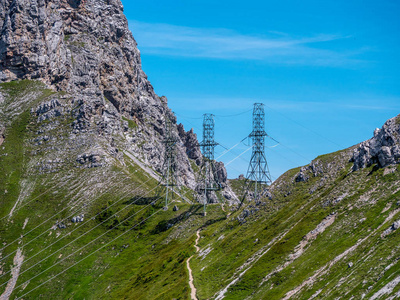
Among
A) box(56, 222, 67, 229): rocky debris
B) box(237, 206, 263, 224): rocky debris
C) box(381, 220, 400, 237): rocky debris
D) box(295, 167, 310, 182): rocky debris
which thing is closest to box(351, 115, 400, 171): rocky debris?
box(295, 167, 310, 182): rocky debris

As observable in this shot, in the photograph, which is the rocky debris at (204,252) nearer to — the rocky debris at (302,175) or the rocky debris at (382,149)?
the rocky debris at (302,175)

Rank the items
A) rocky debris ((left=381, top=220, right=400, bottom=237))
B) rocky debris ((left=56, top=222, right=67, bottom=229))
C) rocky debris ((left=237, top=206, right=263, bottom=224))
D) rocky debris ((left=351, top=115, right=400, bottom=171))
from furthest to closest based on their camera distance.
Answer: rocky debris ((left=56, top=222, right=67, bottom=229))
rocky debris ((left=237, top=206, right=263, bottom=224))
rocky debris ((left=351, top=115, right=400, bottom=171))
rocky debris ((left=381, top=220, right=400, bottom=237))

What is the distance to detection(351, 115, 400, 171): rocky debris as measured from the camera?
8806cm

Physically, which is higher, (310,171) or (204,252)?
(310,171)

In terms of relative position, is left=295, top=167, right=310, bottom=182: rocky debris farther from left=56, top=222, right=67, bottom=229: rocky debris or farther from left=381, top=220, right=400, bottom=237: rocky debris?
left=56, top=222, right=67, bottom=229: rocky debris

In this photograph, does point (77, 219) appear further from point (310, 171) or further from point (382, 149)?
point (382, 149)

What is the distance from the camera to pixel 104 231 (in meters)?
165

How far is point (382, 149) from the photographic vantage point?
293ft

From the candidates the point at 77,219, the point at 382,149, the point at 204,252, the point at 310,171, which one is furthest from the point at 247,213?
the point at 77,219

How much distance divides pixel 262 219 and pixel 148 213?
63.8 metres

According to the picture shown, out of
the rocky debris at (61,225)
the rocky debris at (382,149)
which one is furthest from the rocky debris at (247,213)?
the rocky debris at (61,225)

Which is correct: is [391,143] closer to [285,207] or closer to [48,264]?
[285,207]

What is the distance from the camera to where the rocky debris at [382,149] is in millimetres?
88062

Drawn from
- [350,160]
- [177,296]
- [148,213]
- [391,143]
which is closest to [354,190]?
[391,143]
